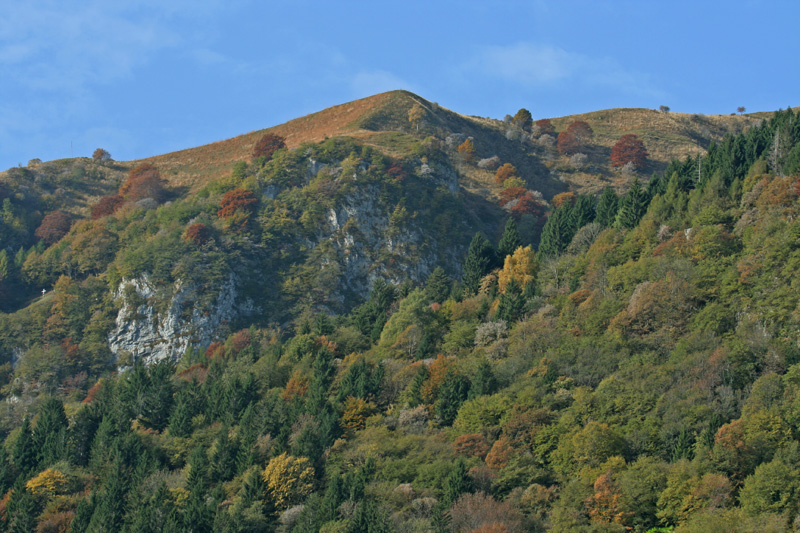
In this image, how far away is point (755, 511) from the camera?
6047 cm

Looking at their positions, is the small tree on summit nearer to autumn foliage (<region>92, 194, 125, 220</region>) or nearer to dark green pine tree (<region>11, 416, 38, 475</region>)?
autumn foliage (<region>92, 194, 125, 220</region>)

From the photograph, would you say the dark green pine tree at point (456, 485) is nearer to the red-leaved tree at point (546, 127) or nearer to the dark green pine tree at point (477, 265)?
the dark green pine tree at point (477, 265)

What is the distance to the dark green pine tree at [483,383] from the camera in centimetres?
8206

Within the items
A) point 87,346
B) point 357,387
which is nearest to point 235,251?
point 87,346

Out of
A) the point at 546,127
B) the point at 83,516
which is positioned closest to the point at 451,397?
the point at 83,516

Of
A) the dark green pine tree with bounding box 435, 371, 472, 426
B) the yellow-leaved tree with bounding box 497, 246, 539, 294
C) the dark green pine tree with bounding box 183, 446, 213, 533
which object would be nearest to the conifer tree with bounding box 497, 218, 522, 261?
the yellow-leaved tree with bounding box 497, 246, 539, 294

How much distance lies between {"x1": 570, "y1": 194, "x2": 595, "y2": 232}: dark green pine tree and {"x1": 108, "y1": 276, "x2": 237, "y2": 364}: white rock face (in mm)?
43657

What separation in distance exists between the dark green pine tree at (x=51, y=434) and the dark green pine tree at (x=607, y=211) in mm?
62073

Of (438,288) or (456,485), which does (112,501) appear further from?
(438,288)

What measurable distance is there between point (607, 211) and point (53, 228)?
3258 inches

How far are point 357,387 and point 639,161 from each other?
90.7 metres

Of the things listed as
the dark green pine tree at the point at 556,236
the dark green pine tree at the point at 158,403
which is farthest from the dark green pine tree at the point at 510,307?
the dark green pine tree at the point at 158,403

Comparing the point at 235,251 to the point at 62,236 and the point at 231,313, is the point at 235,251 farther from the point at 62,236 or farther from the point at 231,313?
the point at 62,236

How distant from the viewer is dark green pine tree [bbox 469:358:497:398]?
3231 inches
